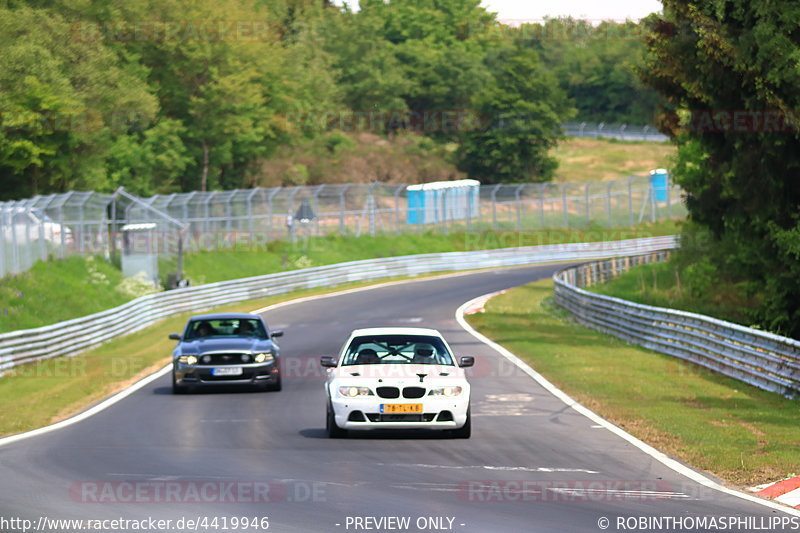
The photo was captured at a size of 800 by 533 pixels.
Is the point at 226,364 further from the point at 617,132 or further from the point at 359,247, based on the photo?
the point at 617,132

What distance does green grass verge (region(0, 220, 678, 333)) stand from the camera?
3356cm

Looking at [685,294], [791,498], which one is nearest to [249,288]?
[685,294]

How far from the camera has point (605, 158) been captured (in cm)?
11906

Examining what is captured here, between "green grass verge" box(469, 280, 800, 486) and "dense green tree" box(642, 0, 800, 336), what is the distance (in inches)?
122

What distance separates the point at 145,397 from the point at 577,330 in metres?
16.1

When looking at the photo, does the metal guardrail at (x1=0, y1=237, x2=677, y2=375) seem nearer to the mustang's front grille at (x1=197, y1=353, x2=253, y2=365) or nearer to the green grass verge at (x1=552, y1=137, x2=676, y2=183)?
the mustang's front grille at (x1=197, y1=353, x2=253, y2=365)

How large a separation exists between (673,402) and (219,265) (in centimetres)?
3470

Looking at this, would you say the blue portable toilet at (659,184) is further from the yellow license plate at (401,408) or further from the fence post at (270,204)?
the yellow license plate at (401,408)

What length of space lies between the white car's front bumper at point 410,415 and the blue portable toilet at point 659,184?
67.0m

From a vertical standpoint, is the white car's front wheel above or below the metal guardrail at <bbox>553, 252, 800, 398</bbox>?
above

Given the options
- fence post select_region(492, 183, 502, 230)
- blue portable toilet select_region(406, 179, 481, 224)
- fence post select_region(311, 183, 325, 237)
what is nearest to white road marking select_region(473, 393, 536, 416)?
fence post select_region(311, 183, 325, 237)

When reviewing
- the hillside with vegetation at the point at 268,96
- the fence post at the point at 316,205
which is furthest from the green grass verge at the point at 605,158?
the fence post at the point at 316,205

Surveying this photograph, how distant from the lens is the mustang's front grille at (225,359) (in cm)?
2055

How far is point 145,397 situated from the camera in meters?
20.5
